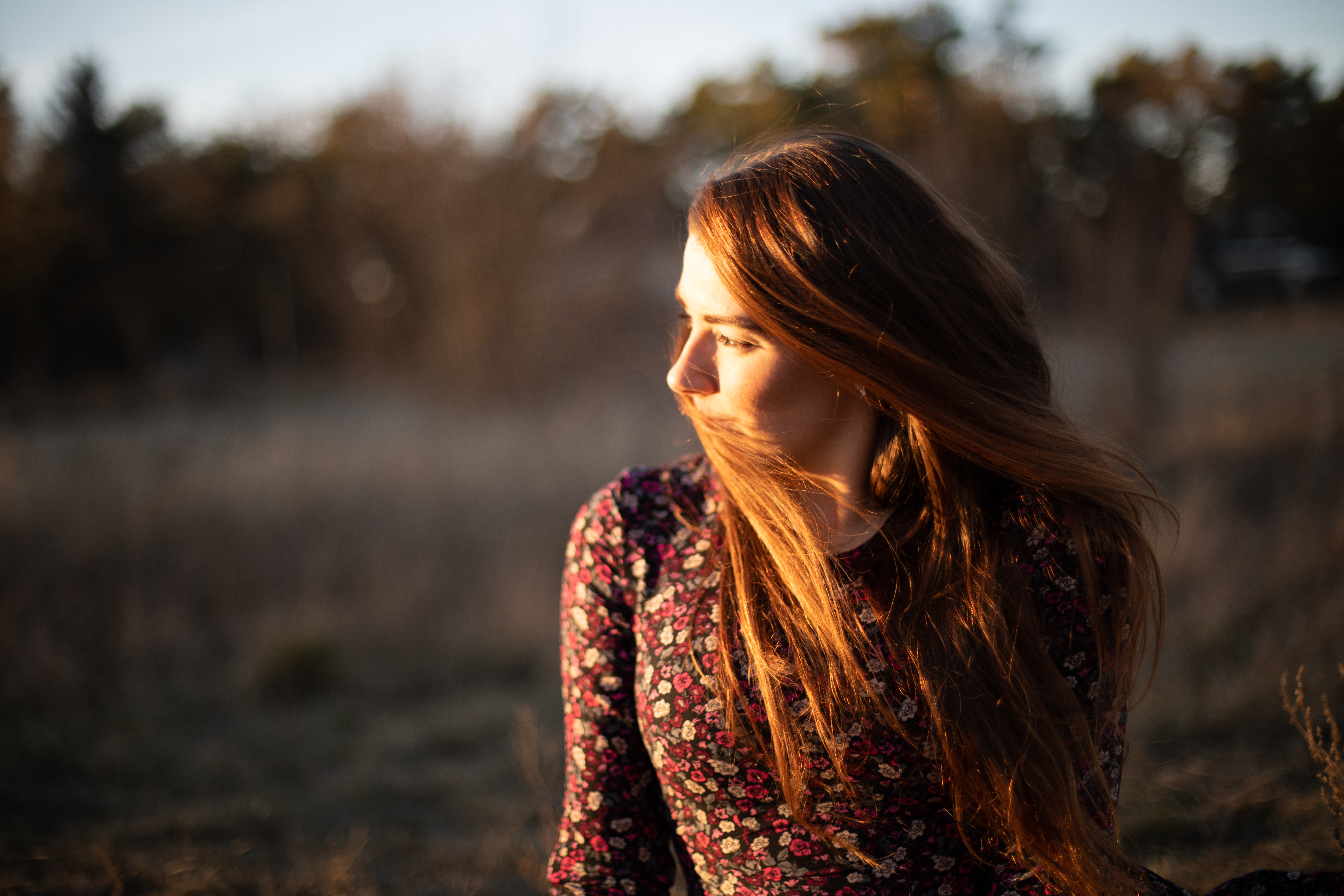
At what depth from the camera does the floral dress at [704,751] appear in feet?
3.63

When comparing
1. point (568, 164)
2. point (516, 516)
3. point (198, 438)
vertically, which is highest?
point (568, 164)

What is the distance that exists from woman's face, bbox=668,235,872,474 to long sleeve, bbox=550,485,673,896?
29cm

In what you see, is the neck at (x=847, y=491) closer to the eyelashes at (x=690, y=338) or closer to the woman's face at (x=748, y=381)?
the woman's face at (x=748, y=381)

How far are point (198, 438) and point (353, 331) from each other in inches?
288

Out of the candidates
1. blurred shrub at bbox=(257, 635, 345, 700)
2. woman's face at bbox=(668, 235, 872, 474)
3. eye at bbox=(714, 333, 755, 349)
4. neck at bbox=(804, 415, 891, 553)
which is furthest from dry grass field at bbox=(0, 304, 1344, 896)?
eye at bbox=(714, 333, 755, 349)

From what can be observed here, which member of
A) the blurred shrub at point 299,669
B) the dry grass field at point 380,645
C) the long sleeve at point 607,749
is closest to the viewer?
the long sleeve at point 607,749

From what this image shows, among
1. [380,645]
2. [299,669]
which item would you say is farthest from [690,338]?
[380,645]

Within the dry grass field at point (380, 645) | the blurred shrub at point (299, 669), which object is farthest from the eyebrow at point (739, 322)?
the blurred shrub at point (299, 669)

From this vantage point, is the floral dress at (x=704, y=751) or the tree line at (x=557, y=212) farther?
the tree line at (x=557, y=212)

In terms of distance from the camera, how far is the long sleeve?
1.23 meters

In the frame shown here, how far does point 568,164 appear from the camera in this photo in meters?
10.8

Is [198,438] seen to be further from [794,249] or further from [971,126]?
[971,126]

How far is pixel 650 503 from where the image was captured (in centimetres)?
132

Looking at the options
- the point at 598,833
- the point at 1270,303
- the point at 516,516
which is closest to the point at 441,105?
the point at 516,516
